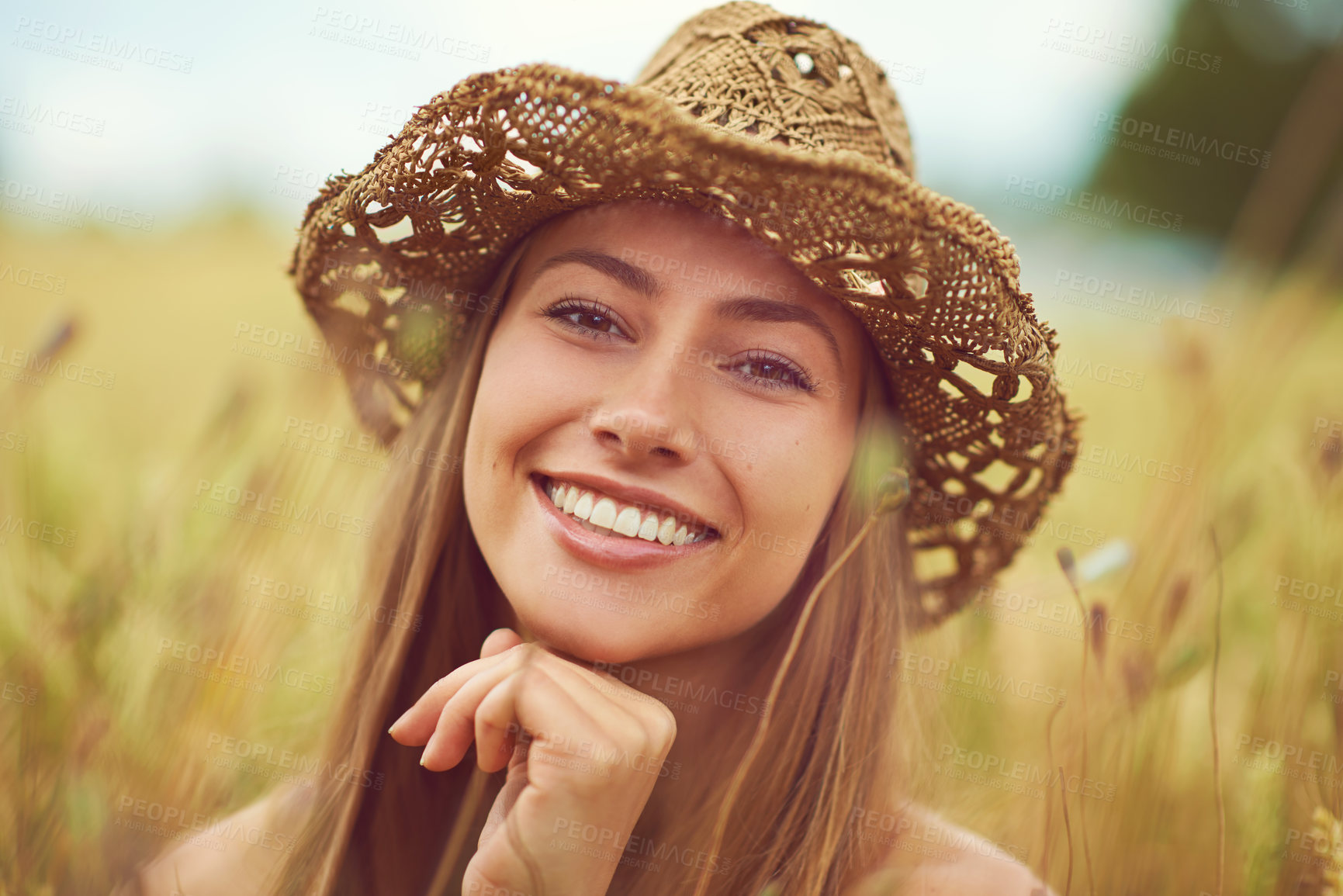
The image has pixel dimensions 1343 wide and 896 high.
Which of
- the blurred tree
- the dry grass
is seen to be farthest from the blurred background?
the blurred tree

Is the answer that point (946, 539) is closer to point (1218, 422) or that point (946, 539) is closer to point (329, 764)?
point (1218, 422)

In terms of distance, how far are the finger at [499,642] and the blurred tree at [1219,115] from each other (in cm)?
621

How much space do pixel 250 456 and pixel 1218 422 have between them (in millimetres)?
2713

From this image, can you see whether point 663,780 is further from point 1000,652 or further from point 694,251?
point 1000,652

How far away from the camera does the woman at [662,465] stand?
1228mm

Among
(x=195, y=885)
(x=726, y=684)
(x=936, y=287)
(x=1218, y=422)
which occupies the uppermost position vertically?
(x=936, y=287)

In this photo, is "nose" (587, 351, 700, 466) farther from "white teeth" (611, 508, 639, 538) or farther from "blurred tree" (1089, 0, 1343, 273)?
"blurred tree" (1089, 0, 1343, 273)

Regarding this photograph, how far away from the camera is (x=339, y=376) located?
6.32 ft

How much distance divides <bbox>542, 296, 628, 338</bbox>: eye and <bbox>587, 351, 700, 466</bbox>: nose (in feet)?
0.36

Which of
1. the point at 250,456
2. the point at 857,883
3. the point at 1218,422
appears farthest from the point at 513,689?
the point at 250,456

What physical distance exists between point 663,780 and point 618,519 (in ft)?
2.13

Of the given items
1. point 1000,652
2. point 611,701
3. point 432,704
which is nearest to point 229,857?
point 432,704

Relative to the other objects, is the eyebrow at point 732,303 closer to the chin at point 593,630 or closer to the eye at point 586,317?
the eye at point 586,317

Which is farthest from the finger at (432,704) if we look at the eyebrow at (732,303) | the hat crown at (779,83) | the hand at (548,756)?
the hat crown at (779,83)
